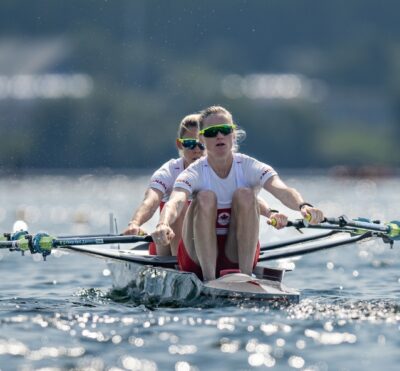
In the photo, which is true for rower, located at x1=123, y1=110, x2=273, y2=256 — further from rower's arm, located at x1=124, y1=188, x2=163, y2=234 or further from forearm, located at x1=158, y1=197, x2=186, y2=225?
forearm, located at x1=158, y1=197, x2=186, y2=225

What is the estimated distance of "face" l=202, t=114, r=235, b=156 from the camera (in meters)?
11.5

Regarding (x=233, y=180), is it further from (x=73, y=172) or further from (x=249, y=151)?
(x=249, y=151)

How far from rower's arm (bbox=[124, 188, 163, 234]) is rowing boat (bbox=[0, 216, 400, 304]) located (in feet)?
1.02

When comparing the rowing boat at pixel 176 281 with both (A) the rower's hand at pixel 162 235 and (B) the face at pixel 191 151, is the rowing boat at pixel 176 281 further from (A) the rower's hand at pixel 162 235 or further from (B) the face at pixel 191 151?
(B) the face at pixel 191 151

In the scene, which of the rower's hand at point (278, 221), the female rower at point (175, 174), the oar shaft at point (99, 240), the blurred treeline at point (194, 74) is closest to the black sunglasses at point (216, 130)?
the rower's hand at point (278, 221)

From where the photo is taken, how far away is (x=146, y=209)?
1258cm

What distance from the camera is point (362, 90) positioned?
474 ft

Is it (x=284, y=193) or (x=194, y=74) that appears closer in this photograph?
(x=284, y=193)

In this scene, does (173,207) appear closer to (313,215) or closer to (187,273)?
(187,273)

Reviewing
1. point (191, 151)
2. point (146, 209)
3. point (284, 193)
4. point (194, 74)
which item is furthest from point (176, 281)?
point (194, 74)

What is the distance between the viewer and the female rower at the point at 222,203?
11.4 m

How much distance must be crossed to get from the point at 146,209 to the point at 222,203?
1229mm

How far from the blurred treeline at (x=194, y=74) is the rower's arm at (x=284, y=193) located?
8058cm

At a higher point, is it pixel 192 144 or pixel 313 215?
pixel 192 144
